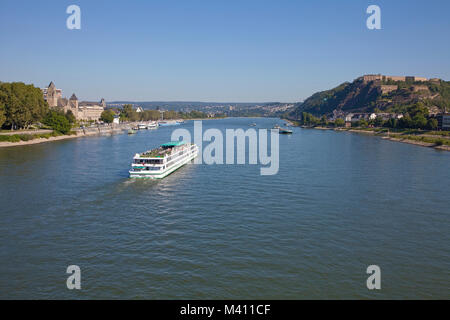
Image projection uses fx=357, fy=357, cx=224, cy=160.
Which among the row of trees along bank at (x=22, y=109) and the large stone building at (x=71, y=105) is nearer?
the row of trees along bank at (x=22, y=109)

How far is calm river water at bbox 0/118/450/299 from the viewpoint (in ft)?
38.8

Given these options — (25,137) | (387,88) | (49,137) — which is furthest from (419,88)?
(25,137)

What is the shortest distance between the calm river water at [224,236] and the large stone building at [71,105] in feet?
290

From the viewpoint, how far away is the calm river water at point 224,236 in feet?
38.8

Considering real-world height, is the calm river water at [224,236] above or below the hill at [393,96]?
below

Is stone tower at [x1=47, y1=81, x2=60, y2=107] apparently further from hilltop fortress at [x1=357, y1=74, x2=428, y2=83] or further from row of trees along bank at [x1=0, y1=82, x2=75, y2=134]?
hilltop fortress at [x1=357, y1=74, x2=428, y2=83]

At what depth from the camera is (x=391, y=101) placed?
460 ft

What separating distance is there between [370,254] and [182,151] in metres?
25.4

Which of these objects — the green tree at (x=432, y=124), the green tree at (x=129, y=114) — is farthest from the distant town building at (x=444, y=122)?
the green tree at (x=129, y=114)

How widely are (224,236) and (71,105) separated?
118849 millimetres

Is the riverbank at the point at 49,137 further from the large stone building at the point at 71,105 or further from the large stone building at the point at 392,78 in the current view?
the large stone building at the point at 392,78

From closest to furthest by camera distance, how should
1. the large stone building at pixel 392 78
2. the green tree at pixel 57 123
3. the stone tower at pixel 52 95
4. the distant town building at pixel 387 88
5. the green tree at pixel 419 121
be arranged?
the green tree at pixel 57 123 → the green tree at pixel 419 121 → the stone tower at pixel 52 95 → the distant town building at pixel 387 88 → the large stone building at pixel 392 78

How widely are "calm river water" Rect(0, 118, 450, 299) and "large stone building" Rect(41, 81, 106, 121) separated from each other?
88.5 meters
